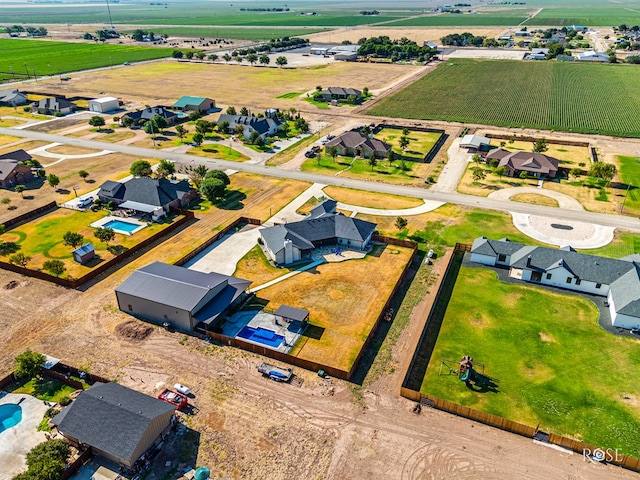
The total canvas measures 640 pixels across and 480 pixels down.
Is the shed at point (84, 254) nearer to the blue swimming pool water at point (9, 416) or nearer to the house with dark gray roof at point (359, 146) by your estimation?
the blue swimming pool water at point (9, 416)

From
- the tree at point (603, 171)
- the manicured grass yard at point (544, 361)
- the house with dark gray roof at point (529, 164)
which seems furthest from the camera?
the house with dark gray roof at point (529, 164)

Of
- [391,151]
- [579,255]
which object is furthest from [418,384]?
[391,151]

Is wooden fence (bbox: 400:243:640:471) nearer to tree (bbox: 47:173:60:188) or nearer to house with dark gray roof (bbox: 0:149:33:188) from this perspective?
tree (bbox: 47:173:60:188)

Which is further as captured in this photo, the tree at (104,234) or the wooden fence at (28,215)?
the wooden fence at (28,215)

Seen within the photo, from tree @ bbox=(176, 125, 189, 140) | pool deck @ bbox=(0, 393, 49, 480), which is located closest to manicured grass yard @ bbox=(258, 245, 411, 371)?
pool deck @ bbox=(0, 393, 49, 480)

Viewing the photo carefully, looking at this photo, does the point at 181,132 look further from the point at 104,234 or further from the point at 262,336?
the point at 262,336

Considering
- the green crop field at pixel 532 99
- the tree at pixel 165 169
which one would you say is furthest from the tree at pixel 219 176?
the green crop field at pixel 532 99
